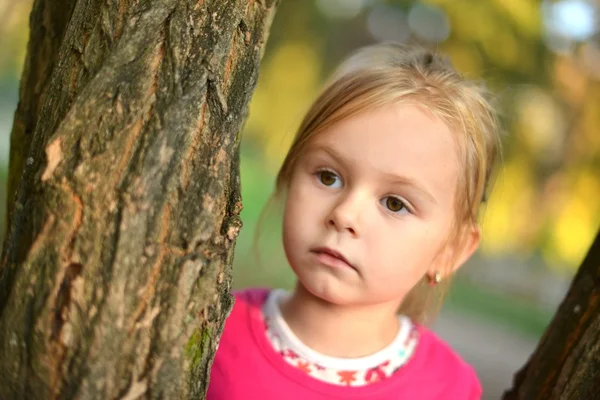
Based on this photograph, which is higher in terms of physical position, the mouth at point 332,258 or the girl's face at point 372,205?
the girl's face at point 372,205

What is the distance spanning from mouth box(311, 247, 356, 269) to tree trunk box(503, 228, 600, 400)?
592 millimetres

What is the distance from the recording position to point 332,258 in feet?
5.02

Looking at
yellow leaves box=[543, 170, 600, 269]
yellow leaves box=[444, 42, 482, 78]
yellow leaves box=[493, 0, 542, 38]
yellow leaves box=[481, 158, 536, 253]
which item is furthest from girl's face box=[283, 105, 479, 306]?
yellow leaves box=[543, 170, 600, 269]

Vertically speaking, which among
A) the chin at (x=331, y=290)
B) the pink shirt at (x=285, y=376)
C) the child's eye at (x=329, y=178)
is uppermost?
the child's eye at (x=329, y=178)

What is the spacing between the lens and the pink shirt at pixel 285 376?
1.62 m

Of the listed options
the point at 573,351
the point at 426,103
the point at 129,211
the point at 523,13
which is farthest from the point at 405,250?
the point at 523,13

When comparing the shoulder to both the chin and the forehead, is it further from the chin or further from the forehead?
the forehead

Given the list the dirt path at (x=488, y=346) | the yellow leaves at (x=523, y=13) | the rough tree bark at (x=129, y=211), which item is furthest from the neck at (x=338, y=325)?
the dirt path at (x=488, y=346)

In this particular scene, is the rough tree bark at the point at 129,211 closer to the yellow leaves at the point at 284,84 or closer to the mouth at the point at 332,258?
the mouth at the point at 332,258

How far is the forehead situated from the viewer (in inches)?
58.8

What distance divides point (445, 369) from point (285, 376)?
1.44ft

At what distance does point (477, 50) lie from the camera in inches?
154

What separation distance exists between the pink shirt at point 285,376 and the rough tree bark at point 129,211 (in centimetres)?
38

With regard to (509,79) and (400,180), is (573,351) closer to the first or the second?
(400,180)
